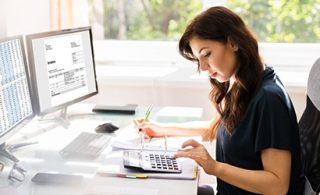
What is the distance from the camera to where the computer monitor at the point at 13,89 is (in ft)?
4.57

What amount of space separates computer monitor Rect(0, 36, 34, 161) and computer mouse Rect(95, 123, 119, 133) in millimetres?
318

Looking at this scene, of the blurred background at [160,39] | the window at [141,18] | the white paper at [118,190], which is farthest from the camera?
the window at [141,18]

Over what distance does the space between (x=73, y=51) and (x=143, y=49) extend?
0.83 m

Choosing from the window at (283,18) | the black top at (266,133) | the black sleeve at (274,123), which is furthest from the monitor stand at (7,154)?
the window at (283,18)

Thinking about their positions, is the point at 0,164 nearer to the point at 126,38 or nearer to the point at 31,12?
the point at 31,12

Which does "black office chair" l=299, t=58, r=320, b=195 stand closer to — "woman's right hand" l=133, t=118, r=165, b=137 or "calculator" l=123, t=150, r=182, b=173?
"calculator" l=123, t=150, r=182, b=173

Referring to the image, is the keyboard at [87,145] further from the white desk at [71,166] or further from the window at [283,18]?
the window at [283,18]

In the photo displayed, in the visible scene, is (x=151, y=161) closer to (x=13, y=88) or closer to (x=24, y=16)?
(x=13, y=88)

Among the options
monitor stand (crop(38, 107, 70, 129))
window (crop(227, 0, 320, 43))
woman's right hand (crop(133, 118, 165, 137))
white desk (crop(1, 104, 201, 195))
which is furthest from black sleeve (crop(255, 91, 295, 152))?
window (crop(227, 0, 320, 43))

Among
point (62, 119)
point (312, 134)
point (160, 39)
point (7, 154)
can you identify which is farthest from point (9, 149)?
point (160, 39)

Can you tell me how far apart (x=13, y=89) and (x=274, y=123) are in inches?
37.0

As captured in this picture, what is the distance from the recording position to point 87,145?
1580 mm

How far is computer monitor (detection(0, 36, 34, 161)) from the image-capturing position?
4.57 feet

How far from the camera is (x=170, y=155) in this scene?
144 centimetres
